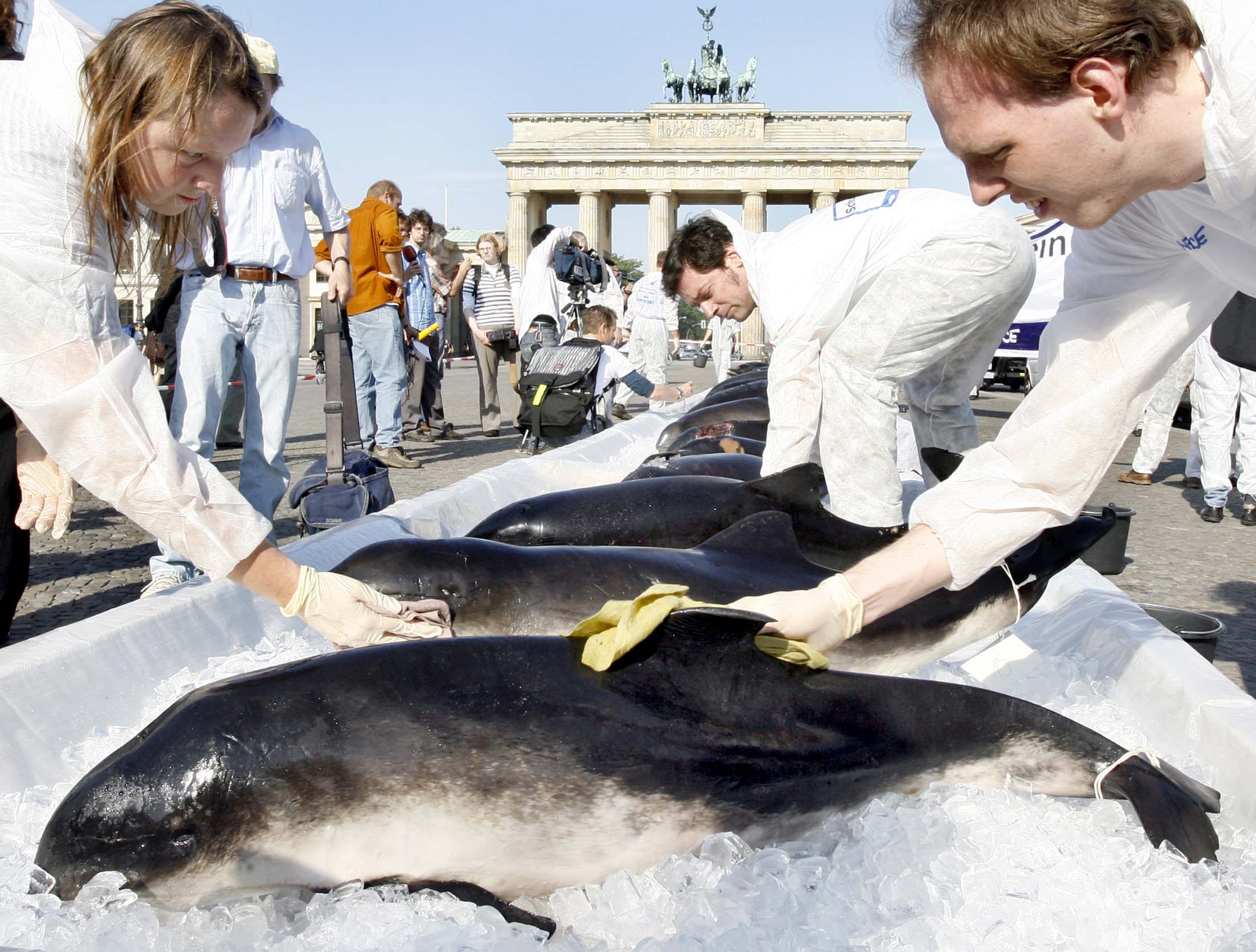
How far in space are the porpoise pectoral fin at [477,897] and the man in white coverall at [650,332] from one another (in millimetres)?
11347

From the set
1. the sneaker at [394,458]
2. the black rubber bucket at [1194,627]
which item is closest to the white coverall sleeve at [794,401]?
the black rubber bucket at [1194,627]

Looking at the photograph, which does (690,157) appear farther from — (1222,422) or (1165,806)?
(1165,806)

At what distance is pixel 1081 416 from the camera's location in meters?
2.51

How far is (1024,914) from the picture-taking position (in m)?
2.12

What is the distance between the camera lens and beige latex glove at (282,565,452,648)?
2.68m

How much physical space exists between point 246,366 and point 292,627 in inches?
75.2

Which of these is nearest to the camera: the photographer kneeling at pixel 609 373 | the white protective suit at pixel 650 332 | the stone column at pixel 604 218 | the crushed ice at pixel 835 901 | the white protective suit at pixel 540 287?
the crushed ice at pixel 835 901

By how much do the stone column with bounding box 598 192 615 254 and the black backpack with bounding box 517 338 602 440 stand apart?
56714 millimetres

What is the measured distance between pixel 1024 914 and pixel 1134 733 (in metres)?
1.23

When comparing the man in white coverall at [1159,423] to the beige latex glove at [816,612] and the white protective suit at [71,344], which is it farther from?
the white protective suit at [71,344]

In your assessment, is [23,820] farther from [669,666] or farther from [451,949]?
[669,666]

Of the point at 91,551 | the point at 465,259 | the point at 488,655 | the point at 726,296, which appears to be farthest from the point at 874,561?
the point at 465,259

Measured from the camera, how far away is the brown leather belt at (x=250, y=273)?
528 centimetres

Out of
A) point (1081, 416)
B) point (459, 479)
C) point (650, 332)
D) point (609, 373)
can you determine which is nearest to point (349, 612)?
point (1081, 416)
